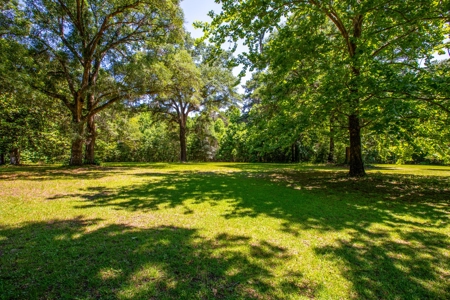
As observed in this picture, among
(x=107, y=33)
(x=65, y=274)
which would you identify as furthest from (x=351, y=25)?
(x=107, y=33)

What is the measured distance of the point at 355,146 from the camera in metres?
10.0

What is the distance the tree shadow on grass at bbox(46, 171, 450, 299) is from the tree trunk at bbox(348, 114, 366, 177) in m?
2.07

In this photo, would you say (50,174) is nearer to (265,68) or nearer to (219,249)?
(219,249)

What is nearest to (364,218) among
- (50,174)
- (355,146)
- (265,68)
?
(355,146)

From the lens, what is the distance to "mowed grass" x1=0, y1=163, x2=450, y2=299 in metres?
2.31

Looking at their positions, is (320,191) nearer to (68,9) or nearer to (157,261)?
(157,261)

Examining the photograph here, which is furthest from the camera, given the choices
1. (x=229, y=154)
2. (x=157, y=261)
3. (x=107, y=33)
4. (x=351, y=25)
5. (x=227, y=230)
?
(x=229, y=154)

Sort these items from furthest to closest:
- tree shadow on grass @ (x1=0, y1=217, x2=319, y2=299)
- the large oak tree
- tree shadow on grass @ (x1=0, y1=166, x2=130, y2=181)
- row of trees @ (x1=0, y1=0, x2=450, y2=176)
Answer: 1. the large oak tree
2. tree shadow on grass @ (x1=0, y1=166, x2=130, y2=181)
3. row of trees @ (x1=0, y1=0, x2=450, y2=176)
4. tree shadow on grass @ (x1=0, y1=217, x2=319, y2=299)

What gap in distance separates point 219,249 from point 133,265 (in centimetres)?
115

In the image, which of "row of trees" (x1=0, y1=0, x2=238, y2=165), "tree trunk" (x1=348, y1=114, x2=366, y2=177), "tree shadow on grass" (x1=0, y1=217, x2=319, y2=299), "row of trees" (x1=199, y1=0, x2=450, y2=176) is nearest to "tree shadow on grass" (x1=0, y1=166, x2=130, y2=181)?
"row of trees" (x1=0, y1=0, x2=238, y2=165)

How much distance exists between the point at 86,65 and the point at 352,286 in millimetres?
15492

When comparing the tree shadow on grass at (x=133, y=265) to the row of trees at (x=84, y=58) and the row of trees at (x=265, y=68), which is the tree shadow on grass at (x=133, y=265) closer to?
the row of trees at (x=265, y=68)

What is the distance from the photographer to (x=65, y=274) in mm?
2471

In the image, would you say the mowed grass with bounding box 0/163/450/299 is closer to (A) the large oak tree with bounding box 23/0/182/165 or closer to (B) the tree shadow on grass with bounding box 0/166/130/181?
(B) the tree shadow on grass with bounding box 0/166/130/181
